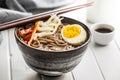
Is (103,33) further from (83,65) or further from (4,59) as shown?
(4,59)

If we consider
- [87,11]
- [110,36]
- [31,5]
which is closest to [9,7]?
[31,5]

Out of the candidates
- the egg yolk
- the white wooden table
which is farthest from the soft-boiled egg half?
the white wooden table

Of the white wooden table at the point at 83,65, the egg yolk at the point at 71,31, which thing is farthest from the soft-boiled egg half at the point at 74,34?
the white wooden table at the point at 83,65

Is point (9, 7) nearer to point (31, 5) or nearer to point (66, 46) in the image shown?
point (31, 5)

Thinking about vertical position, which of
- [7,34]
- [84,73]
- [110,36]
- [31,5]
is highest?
[31,5]

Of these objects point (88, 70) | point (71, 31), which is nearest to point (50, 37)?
point (71, 31)

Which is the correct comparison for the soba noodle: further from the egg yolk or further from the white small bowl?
the white small bowl

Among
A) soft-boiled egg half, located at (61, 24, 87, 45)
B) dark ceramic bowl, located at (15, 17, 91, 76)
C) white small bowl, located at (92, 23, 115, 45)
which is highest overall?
white small bowl, located at (92, 23, 115, 45)
